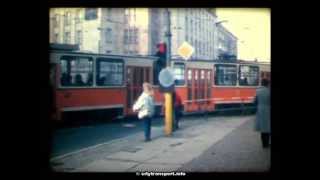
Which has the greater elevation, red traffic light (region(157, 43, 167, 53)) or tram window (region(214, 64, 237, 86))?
red traffic light (region(157, 43, 167, 53))

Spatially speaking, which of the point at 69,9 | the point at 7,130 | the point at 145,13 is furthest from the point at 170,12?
the point at 7,130

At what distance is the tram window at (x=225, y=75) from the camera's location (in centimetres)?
532

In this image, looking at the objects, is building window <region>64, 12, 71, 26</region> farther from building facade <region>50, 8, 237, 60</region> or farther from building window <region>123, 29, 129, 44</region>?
building window <region>123, 29, 129, 44</region>

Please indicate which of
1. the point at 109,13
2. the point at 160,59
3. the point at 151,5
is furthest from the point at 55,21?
the point at 160,59

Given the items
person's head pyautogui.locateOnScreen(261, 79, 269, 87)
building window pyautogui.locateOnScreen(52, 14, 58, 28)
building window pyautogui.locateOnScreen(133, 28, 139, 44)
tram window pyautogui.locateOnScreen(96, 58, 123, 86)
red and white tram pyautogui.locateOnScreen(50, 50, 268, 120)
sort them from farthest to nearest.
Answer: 1. tram window pyautogui.locateOnScreen(96, 58, 123, 86)
2. building window pyautogui.locateOnScreen(133, 28, 139, 44)
3. red and white tram pyautogui.locateOnScreen(50, 50, 268, 120)
4. person's head pyautogui.locateOnScreen(261, 79, 269, 87)
5. building window pyautogui.locateOnScreen(52, 14, 58, 28)

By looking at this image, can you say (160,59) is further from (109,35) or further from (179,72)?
(109,35)

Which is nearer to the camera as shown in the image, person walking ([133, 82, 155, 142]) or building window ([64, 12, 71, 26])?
building window ([64, 12, 71, 26])

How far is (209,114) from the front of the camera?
5.48 m

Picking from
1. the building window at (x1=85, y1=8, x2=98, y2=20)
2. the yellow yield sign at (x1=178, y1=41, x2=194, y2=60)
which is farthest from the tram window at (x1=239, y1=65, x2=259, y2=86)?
the building window at (x1=85, y1=8, x2=98, y2=20)

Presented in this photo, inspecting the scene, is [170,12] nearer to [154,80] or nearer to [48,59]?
[154,80]

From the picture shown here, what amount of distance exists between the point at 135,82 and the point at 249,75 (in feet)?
5.03

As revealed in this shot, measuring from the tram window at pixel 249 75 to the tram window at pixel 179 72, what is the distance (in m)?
0.77

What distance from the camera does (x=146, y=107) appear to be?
517cm

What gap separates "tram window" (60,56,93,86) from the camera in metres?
5.30
